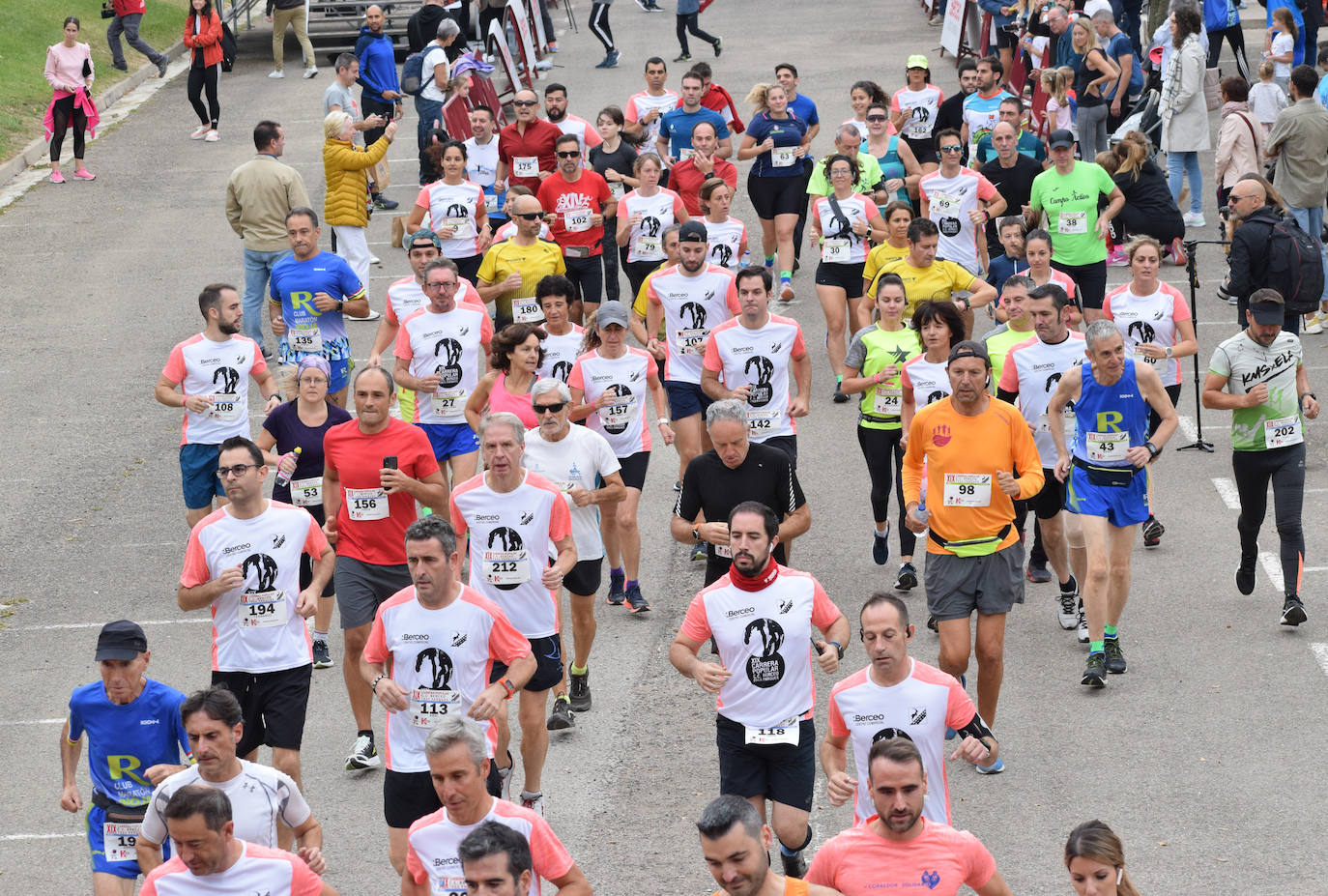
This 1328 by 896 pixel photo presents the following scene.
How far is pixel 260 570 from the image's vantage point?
8.36 meters

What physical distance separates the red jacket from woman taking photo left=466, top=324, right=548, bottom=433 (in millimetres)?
14404

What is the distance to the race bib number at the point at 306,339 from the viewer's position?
42.3 ft

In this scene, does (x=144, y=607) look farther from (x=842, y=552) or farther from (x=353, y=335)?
(x=353, y=335)

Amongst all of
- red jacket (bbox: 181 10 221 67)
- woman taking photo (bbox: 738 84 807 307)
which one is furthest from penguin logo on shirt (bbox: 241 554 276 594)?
red jacket (bbox: 181 10 221 67)

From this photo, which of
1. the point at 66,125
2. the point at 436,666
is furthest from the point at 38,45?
the point at 436,666

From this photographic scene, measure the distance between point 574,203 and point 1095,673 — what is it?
21.9ft

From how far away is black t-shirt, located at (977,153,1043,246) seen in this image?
1557 centimetres

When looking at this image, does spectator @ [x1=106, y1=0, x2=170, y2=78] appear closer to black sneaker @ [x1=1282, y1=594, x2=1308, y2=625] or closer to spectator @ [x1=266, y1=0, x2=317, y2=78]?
spectator @ [x1=266, y1=0, x2=317, y2=78]

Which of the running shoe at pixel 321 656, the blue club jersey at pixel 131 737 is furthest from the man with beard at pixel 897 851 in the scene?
the running shoe at pixel 321 656

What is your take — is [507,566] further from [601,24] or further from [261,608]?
[601,24]

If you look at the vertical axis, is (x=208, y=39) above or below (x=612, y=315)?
below

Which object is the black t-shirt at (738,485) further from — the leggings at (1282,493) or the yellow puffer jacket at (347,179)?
the yellow puffer jacket at (347,179)

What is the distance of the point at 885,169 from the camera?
55.2 ft

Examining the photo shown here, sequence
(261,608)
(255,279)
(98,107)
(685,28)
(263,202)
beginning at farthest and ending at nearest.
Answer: (685,28) < (98,107) < (255,279) < (263,202) < (261,608)
